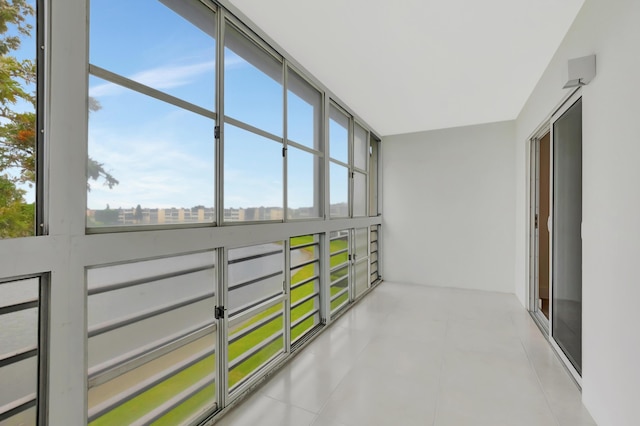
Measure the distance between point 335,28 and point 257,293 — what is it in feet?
7.30

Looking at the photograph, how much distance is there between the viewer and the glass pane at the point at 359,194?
4554 millimetres

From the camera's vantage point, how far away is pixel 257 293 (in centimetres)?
237

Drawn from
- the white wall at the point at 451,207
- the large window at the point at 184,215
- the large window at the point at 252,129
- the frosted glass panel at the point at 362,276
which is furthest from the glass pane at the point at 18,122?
the white wall at the point at 451,207

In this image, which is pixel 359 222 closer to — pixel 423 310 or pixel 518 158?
pixel 423 310

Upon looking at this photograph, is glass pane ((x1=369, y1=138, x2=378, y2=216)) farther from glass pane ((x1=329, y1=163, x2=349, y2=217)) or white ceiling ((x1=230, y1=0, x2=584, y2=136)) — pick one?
white ceiling ((x1=230, y1=0, x2=584, y2=136))

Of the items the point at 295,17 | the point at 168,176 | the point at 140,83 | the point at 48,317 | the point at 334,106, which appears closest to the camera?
the point at 48,317

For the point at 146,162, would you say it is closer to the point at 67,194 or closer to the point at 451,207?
the point at 67,194

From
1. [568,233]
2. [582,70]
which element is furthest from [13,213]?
[568,233]

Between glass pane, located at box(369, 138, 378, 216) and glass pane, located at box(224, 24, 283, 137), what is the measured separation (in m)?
2.99

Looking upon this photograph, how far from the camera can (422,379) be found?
7.59ft

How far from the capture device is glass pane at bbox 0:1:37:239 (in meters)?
1.07

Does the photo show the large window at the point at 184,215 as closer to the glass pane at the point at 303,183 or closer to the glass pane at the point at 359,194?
the glass pane at the point at 303,183

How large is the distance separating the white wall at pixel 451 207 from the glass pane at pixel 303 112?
2.65 m

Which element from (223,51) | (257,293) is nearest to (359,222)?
(257,293)
